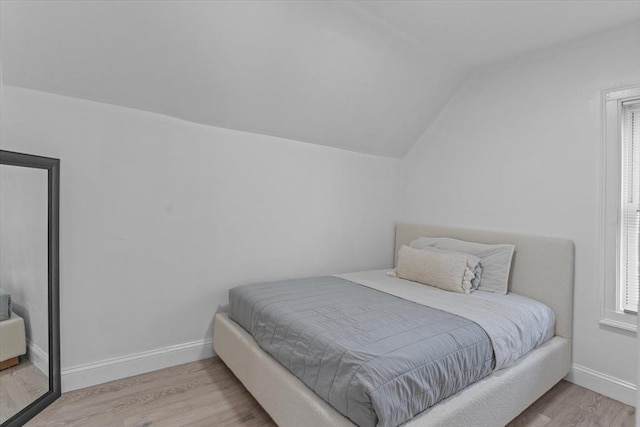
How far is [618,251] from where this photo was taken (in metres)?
2.27

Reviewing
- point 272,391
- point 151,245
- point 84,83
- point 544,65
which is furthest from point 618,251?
point 84,83

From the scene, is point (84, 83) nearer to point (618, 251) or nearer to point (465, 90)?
point (465, 90)

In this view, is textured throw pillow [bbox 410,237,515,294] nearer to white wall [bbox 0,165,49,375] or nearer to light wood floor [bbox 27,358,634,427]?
light wood floor [bbox 27,358,634,427]

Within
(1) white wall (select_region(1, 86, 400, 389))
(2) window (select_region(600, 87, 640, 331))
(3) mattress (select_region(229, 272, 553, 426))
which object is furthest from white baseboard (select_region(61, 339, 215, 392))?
(2) window (select_region(600, 87, 640, 331))

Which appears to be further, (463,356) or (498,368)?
(498,368)

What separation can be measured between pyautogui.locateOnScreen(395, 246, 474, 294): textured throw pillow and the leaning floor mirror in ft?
8.21

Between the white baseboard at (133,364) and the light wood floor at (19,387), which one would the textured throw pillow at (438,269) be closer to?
the white baseboard at (133,364)

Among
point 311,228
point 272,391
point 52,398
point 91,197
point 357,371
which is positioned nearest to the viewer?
point 357,371

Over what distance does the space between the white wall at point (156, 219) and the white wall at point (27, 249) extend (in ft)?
0.50

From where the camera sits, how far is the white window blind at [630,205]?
225 centimetres

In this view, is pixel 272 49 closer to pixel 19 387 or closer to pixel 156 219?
pixel 156 219

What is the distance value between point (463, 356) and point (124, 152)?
2353 mm

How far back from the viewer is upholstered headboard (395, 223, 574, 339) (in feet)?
7.89

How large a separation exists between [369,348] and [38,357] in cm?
181
